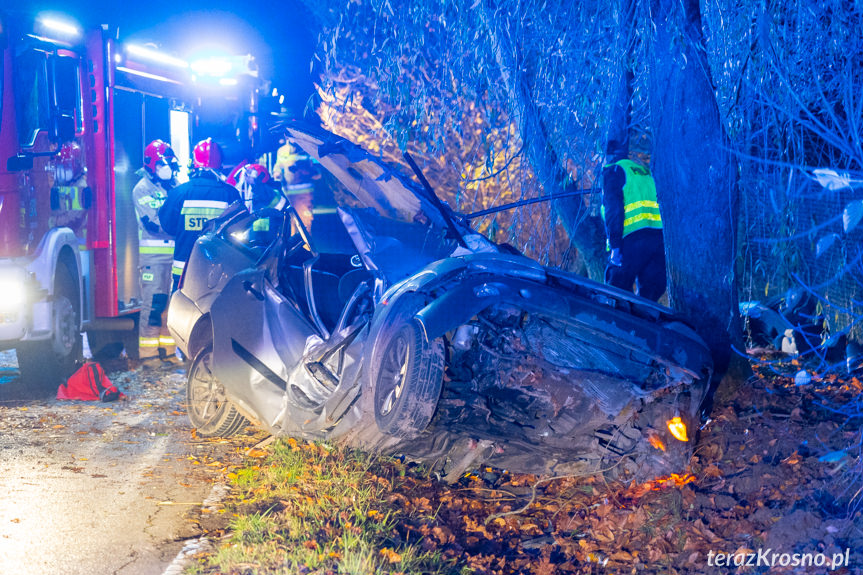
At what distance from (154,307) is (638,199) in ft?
18.3

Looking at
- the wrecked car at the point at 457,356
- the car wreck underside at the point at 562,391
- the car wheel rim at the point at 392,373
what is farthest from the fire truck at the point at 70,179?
the car wheel rim at the point at 392,373

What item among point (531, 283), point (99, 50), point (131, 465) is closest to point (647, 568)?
point (531, 283)

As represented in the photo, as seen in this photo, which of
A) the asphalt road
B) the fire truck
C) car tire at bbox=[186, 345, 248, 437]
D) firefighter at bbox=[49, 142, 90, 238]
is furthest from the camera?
firefighter at bbox=[49, 142, 90, 238]

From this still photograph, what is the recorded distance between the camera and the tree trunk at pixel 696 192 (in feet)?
15.2

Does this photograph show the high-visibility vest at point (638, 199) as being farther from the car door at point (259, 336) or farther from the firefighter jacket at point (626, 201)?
the car door at point (259, 336)

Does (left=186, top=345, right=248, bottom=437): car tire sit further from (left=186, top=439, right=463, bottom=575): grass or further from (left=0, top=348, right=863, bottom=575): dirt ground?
(left=186, top=439, right=463, bottom=575): grass

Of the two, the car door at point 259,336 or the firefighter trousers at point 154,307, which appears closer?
the car door at point 259,336

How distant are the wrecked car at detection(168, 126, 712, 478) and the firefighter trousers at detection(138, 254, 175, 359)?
3.85 meters

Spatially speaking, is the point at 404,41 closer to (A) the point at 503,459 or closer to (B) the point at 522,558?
(A) the point at 503,459

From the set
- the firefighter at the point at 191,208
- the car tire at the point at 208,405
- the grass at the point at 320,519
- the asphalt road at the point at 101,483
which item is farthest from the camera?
the firefighter at the point at 191,208

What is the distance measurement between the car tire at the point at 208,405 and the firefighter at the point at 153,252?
9.88 ft

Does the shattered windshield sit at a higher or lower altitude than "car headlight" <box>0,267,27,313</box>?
higher

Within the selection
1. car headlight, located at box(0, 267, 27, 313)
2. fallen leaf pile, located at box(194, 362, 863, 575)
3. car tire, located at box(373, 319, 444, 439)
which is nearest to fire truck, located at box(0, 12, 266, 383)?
car headlight, located at box(0, 267, 27, 313)

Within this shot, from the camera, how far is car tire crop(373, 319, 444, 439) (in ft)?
12.4
